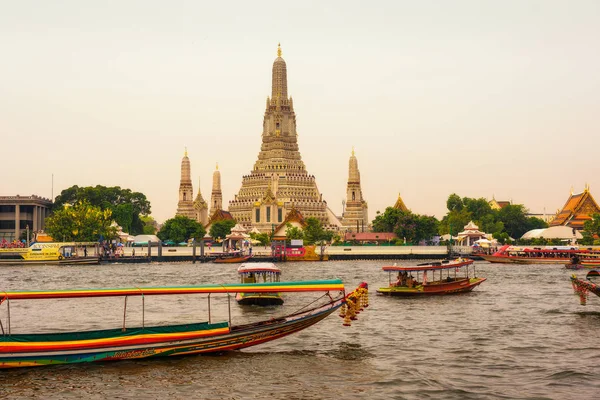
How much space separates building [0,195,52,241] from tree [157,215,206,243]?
67.4 feet

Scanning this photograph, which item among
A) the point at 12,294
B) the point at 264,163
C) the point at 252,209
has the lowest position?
the point at 12,294

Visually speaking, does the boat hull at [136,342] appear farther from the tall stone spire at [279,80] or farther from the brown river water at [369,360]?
the tall stone spire at [279,80]

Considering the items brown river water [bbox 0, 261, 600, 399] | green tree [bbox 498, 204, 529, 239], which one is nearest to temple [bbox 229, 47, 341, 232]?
green tree [bbox 498, 204, 529, 239]

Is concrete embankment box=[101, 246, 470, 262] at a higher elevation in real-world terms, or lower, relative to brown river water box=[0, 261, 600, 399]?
higher

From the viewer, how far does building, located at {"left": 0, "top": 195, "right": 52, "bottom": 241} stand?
120812mm

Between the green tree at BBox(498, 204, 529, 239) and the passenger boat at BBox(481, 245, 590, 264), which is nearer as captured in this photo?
the passenger boat at BBox(481, 245, 590, 264)

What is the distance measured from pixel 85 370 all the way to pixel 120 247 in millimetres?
86378

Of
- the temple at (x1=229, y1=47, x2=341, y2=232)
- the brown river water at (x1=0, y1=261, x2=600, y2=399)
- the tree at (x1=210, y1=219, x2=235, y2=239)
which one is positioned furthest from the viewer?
the temple at (x1=229, y1=47, x2=341, y2=232)

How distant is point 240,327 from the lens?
24.6 meters

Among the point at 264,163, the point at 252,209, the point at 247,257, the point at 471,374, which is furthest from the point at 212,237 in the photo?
the point at 471,374

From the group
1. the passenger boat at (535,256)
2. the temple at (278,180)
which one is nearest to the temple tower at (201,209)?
the temple at (278,180)

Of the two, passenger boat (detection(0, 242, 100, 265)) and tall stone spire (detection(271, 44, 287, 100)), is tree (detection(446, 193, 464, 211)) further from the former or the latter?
passenger boat (detection(0, 242, 100, 265))

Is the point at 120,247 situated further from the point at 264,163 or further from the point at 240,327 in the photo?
the point at 240,327

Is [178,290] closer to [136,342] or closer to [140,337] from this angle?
[140,337]
